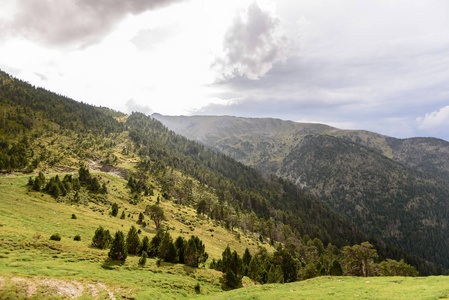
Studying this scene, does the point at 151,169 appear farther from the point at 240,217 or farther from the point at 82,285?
the point at 82,285

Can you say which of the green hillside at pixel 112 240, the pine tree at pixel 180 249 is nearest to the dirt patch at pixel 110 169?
the green hillside at pixel 112 240

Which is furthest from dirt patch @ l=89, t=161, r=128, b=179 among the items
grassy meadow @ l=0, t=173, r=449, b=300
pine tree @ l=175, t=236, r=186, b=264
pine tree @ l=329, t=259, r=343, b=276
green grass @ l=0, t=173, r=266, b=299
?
pine tree @ l=329, t=259, r=343, b=276

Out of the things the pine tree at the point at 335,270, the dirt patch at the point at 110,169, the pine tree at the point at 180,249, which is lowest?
the pine tree at the point at 335,270

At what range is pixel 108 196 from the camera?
93438 mm

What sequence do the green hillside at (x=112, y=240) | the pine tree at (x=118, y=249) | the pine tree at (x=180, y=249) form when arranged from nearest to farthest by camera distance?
the green hillside at (x=112, y=240)
the pine tree at (x=118, y=249)
the pine tree at (x=180, y=249)

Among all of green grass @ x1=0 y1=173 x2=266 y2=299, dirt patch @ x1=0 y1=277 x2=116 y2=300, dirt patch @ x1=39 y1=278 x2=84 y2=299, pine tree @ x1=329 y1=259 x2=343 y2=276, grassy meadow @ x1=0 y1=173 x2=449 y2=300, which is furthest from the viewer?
pine tree @ x1=329 y1=259 x2=343 y2=276

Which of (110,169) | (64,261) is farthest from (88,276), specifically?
(110,169)

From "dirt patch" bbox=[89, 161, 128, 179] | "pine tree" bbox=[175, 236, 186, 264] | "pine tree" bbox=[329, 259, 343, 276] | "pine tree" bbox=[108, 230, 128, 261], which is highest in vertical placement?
"dirt patch" bbox=[89, 161, 128, 179]

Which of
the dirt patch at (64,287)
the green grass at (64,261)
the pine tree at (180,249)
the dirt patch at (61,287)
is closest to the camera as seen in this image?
the dirt patch at (61,287)

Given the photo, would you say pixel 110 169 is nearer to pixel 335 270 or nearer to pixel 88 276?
pixel 88 276

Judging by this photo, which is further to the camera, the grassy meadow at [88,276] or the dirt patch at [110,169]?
the dirt patch at [110,169]

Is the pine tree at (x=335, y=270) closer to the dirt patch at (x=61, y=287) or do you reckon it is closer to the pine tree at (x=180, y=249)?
the pine tree at (x=180, y=249)

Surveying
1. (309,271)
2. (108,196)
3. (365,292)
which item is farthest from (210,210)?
(365,292)

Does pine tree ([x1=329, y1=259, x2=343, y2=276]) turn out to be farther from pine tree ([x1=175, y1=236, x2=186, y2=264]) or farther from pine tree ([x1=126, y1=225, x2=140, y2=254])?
pine tree ([x1=126, y1=225, x2=140, y2=254])
